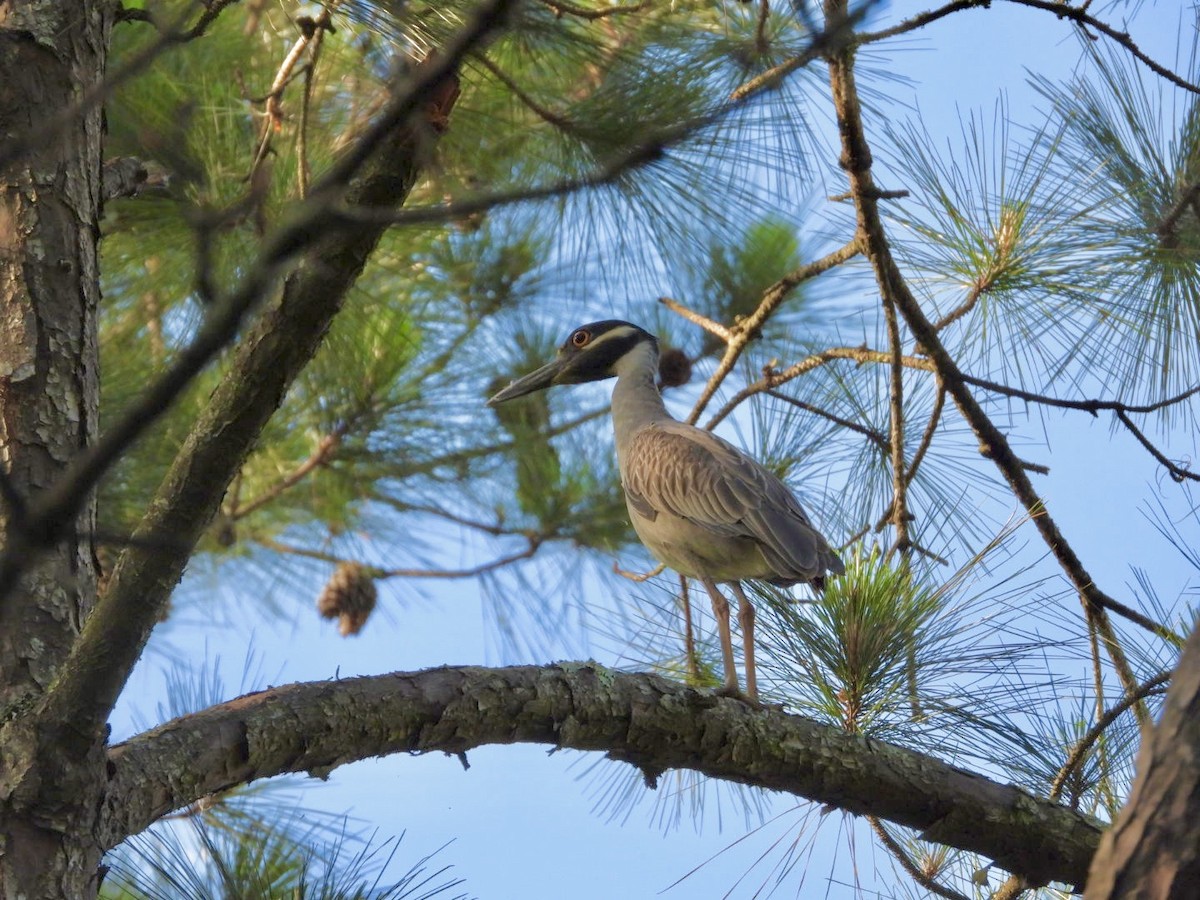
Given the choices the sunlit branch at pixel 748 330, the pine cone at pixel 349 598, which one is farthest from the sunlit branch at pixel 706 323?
the pine cone at pixel 349 598

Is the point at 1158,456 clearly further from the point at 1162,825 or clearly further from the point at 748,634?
the point at 1162,825

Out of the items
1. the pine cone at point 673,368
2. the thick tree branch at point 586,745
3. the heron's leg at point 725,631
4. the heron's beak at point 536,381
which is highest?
the pine cone at point 673,368

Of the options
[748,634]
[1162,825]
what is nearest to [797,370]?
[748,634]

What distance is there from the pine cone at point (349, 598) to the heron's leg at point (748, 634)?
2.49 meters

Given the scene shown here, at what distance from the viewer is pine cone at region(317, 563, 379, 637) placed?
5.45 m

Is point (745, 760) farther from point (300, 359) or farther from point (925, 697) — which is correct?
point (300, 359)

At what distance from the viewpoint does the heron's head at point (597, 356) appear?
13.9ft

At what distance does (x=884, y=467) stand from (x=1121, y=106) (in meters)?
1.25

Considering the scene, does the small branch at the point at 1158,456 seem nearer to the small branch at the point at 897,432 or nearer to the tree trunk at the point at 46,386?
the small branch at the point at 897,432

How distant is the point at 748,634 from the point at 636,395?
4.04ft

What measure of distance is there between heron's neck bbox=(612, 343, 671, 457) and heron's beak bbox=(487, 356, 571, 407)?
0.19m

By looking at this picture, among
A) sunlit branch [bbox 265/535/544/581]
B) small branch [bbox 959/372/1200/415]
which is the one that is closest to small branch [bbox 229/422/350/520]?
sunlit branch [bbox 265/535/544/581]

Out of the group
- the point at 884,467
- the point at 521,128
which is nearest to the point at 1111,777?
the point at 884,467

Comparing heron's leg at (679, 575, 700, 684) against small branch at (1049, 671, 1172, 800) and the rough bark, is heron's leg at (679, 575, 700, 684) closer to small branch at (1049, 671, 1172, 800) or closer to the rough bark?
small branch at (1049, 671, 1172, 800)
